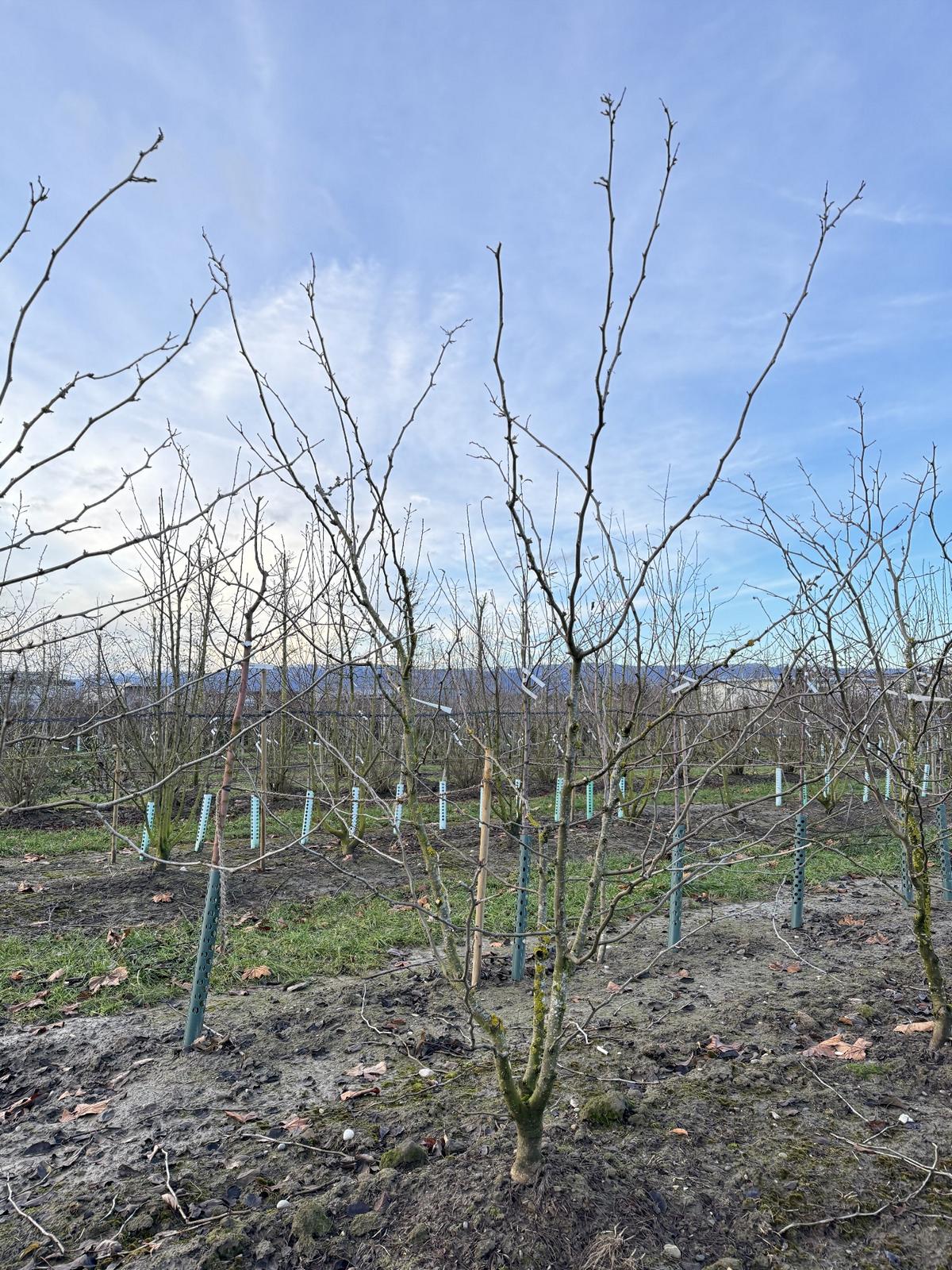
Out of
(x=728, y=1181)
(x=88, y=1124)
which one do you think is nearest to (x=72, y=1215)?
(x=88, y=1124)

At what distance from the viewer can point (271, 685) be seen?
9945 mm

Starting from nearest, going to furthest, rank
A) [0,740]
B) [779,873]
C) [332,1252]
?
1. [0,740]
2. [332,1252]
3. [779,873]

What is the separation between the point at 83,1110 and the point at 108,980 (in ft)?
4.76

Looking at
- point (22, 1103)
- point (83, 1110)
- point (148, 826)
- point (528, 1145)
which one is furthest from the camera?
point (148, 826)

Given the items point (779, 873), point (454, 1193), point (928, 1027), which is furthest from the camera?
point (779, 873)

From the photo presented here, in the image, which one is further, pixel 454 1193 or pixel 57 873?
pixel 57 873

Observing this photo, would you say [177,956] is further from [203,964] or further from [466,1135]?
[466,1135]

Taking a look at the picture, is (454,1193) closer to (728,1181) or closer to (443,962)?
(443,962)

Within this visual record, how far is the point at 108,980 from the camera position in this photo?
13.5ft

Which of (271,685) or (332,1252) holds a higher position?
(271,685)

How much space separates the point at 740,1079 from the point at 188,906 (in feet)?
14.6

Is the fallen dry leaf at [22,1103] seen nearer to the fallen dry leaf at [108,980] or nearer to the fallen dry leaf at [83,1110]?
the fallen dry leaf at [83,1110]

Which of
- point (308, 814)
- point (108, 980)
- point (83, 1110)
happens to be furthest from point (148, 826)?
point (83, 1110)

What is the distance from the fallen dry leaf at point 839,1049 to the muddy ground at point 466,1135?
6 centimetres
